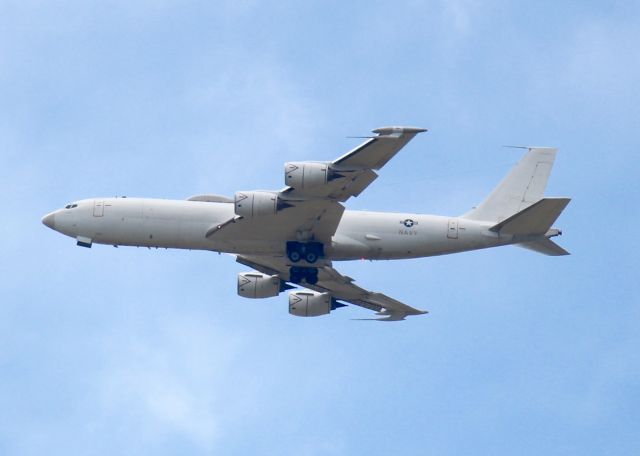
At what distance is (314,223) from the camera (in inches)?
2798

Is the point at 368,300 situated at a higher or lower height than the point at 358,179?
lower

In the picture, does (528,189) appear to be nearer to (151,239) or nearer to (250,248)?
(250,248)

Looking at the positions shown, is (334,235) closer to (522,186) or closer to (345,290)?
(345,290)

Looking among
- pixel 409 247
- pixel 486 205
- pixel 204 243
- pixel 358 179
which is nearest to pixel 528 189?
pixel 486 205

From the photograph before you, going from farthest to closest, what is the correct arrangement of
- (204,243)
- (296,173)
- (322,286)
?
(322,286) < (204,243) < (296,173)

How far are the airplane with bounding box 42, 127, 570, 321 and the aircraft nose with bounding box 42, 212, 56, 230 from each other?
0.35 ft

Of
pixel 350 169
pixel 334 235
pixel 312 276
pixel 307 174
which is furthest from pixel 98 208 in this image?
pixel 350 169

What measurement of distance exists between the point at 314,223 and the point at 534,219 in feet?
36.6

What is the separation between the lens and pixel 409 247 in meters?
72.8

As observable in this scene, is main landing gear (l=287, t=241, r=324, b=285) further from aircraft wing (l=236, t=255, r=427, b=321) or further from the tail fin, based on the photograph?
the tail fin

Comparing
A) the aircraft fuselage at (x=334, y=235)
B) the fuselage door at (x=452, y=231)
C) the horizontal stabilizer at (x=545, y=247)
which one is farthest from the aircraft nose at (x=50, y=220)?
the horizontal stabilizer at (x=545, y=247)

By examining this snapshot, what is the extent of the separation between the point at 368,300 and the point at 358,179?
1522 cm

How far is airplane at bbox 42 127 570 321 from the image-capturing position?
69.1 metres

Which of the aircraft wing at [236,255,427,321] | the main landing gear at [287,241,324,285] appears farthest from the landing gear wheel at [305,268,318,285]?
the main landing gear at [287,241,324,285]
